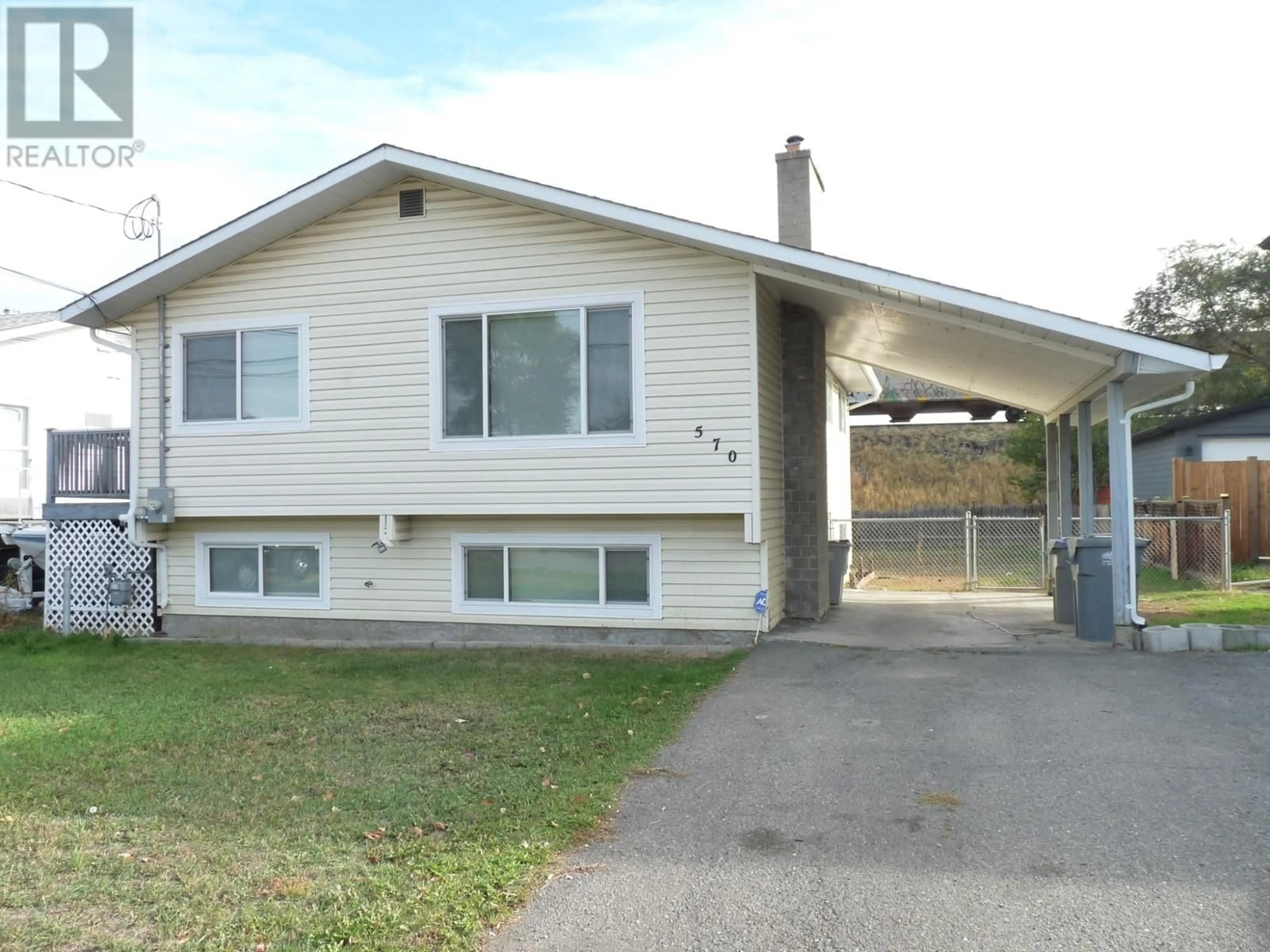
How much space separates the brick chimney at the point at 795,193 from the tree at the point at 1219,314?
1985 cm

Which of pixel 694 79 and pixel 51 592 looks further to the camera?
pixel 51 592

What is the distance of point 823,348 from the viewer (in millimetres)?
11898

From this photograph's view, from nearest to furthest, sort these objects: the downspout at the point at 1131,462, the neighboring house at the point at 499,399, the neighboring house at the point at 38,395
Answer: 1. the downspout at the point at 1131,462
2. the neighboring house at the point at 499,399
3. the neighboring house at the point at 38,395

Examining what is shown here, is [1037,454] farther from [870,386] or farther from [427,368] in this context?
[427,368]

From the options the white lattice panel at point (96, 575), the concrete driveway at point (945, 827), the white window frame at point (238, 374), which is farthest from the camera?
the white lattice panel at point (96, 575)

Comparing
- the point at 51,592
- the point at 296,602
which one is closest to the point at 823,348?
the point at 296,602

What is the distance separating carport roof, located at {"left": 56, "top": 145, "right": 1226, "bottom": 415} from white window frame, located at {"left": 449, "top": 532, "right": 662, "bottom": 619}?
3232 mm

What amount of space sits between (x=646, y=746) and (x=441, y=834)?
191cm

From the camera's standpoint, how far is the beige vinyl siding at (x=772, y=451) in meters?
9.81

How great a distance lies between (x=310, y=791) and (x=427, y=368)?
18.6 ft

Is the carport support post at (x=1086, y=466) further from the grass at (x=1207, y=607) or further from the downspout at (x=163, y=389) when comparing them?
the downspout at (x=163, y=389)

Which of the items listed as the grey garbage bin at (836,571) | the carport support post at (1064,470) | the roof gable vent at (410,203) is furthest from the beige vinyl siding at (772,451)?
the carport support post at (1064,470)

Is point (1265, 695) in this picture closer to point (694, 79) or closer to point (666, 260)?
point (666, 260)

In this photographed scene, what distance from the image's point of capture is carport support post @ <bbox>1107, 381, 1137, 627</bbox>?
29.2 feet
